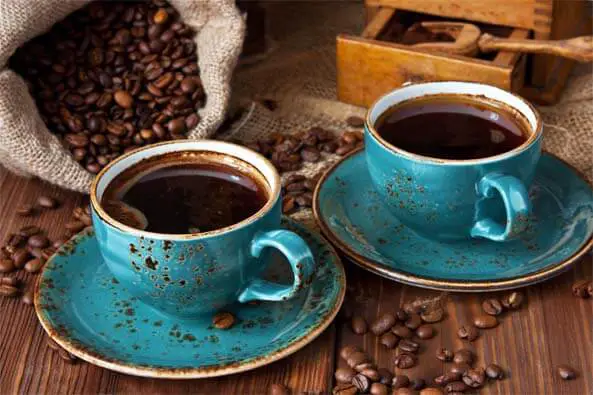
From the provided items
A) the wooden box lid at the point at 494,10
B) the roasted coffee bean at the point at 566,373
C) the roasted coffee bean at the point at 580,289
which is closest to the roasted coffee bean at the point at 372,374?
the roasted coffee bean at the point at 566,373

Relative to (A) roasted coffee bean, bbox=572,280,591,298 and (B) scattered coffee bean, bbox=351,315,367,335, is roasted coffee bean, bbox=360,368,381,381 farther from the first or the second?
(A) roasted coffee bean, bbox=572,280,591,298

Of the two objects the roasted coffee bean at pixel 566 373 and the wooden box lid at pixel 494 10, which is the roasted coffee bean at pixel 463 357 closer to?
the roasted coffee bean at pixel 566 373

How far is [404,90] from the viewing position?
1432mm

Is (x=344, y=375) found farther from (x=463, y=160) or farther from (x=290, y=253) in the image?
(x=463, y=160)

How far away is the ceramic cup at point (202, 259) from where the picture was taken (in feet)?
3.76

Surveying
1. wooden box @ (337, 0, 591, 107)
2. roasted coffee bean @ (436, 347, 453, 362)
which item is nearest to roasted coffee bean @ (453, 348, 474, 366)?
roasted coffee bean @ (436, 347, 453, 362)

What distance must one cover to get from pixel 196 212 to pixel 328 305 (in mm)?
206

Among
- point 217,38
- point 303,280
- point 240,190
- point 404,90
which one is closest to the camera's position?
point 303,280

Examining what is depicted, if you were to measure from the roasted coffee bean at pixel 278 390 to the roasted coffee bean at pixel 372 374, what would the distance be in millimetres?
99

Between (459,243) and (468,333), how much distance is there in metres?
0.16

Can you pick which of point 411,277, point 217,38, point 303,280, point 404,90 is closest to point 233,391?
point 303,280

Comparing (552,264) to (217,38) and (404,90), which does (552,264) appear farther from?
(217,38)

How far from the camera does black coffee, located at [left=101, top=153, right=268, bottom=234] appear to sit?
1.20m

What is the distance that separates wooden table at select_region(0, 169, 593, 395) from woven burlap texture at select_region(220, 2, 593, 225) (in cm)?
28
